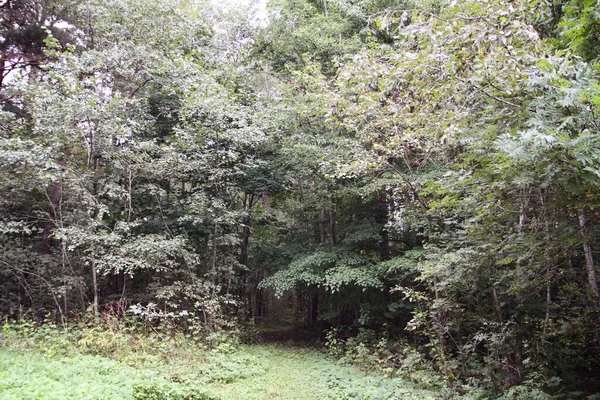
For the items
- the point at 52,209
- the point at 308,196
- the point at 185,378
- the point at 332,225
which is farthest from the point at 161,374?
Result: the point at 308,196

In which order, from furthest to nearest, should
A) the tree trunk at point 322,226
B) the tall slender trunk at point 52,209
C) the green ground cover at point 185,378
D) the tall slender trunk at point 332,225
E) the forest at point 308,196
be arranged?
the tree trunk at point 322,226 → the tall slender trunk at point 332,225 → the tall slender trunk at point 52,209 → the green ground cover at point 185,378 → the forest at point 308,196

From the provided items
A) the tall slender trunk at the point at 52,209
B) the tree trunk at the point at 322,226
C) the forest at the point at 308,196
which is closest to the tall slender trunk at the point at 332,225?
the forest at the point at 308,196

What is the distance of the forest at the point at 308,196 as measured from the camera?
2902 mm

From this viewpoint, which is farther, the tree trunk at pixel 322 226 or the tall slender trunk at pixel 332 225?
the tree trunk at pixel 322 226

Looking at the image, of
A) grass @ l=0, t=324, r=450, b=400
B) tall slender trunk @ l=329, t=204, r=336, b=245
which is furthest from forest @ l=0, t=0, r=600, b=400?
tall slender trunk @ l=329, t=204, r=336, b=245

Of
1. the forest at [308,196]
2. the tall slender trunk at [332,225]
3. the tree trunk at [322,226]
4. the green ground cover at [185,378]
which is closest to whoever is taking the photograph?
the forest at [308,196]

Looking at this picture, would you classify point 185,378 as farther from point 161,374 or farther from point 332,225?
point 332,225

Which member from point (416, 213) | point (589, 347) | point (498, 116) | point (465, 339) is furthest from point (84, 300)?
point (589, 347)

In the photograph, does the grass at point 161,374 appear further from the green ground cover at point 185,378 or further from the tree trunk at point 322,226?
the tree trunk at point 322,226

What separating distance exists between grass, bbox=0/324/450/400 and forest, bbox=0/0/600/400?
0.16ft

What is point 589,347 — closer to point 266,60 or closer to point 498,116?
point 498,116

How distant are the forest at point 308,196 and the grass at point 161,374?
0.16 ft

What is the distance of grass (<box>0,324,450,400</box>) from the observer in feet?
12.6

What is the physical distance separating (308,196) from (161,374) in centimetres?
611
